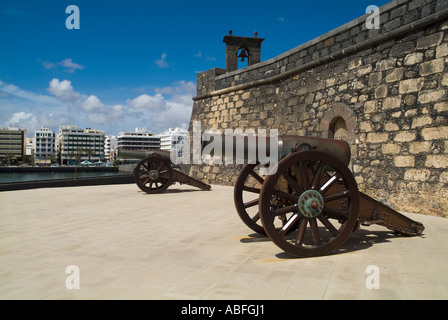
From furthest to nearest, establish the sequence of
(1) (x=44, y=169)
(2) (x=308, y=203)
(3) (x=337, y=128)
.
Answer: (1) (x=44, y=169)
(3) (x=337, y=128)
(2) (x=308, y=203)

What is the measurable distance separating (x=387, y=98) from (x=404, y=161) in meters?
1.22

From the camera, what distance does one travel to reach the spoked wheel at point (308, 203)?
3145 millimetres

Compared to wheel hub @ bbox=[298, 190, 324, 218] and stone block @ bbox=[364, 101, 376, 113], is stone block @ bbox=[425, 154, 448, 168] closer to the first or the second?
stone block @ bbox=[364, 101, 376, 113]

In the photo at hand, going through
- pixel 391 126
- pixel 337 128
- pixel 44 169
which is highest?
pixel 337 128

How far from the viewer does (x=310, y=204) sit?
329 centimetres

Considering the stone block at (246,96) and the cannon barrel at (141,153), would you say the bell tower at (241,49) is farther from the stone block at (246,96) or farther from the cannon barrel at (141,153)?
the cannon barrel at (141,153)

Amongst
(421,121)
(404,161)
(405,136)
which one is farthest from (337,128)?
(421,121)

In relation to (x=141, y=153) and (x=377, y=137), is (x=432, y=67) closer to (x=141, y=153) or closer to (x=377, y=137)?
(x=377, y=137)

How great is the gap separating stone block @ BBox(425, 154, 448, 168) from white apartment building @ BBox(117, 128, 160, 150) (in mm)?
115699

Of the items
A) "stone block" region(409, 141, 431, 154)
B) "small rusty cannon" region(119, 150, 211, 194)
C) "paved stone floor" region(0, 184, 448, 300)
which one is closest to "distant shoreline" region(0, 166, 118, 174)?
"small rusty cannon" region(119, 150, 211, 194)

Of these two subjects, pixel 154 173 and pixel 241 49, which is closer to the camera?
pixel 154 173

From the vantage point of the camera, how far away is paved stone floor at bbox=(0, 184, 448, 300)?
7.85ft

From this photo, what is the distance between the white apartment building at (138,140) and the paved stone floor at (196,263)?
380 ft
